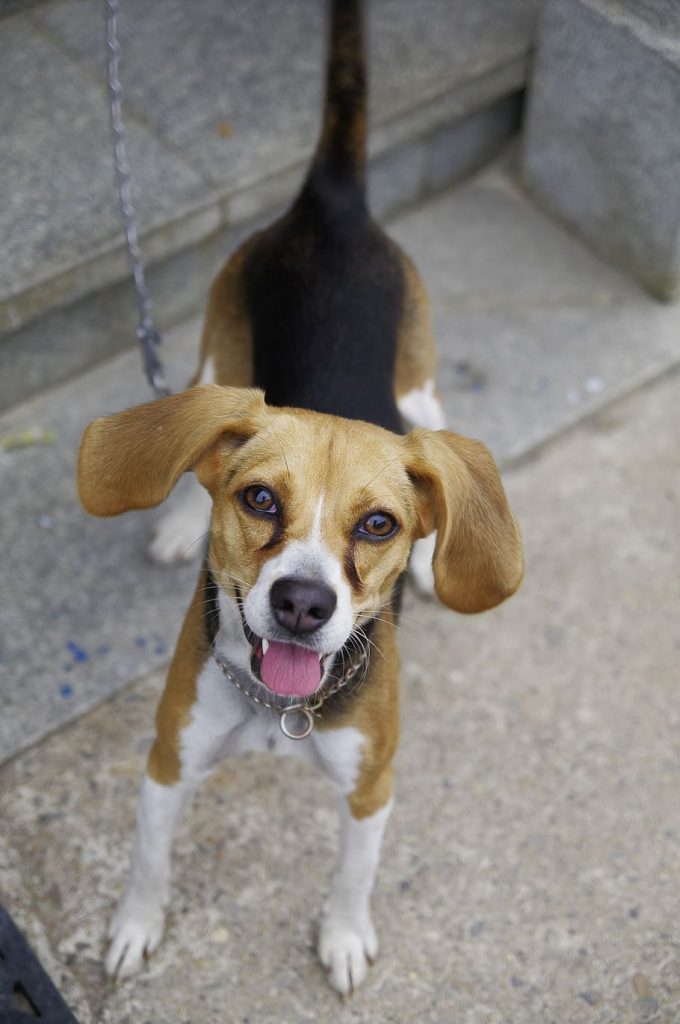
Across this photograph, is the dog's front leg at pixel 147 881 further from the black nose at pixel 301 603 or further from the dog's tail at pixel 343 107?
the dog's tail at pixel 343 107

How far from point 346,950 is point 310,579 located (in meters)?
1.46

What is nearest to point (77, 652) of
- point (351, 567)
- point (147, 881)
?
point (147, 881)

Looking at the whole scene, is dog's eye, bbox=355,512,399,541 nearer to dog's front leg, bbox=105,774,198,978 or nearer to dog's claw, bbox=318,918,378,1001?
dog's front leg, bbox=105,774,198,978

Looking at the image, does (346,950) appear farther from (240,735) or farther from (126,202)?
(126,202)

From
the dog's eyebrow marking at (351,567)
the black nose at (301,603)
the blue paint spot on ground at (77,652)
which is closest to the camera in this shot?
the black nose at (301,603)

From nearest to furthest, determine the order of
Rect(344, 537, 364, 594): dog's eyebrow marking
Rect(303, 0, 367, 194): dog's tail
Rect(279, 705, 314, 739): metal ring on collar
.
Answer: Rect(344, 537, 364, 594): dog's eyebrow marking
Rect(279, 705, 314, 739): metal ring on collar
Rect(303, 0, 367, 194): dog's tail

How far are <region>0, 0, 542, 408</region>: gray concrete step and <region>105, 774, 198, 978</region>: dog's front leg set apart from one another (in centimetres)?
210

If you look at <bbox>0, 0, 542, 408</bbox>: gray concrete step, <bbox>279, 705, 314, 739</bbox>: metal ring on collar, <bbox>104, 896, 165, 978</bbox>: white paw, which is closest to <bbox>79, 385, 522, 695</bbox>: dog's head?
<bbox>279, 705, 314, 739</bbox>: metal ring on collar

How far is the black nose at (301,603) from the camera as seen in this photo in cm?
243

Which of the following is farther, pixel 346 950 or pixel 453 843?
pixel 453 843

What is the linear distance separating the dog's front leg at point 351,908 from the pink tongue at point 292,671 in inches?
25.8

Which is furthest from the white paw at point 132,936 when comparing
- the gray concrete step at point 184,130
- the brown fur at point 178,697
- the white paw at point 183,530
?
the gray concrete step at point 184,130

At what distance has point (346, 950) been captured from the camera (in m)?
3.33

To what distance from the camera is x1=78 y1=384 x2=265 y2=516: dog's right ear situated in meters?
2.72
